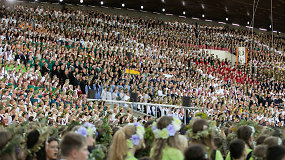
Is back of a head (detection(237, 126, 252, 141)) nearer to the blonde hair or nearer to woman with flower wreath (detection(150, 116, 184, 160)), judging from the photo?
woman with flower wreath (detection(150, 116, 184, 160))

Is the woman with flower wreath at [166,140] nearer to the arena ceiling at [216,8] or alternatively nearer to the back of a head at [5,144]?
the back of a head at [5,144]

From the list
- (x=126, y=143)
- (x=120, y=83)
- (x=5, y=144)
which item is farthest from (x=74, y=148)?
(x=120, y=83)

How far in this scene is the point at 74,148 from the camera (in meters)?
3.66

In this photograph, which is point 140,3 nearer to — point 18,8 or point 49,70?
point 18,8

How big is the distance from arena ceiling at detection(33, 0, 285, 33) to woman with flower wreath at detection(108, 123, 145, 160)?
3301cm

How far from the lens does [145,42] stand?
98.3 ft

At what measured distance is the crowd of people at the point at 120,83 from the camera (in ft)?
15.2

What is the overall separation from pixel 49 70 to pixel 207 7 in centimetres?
2608

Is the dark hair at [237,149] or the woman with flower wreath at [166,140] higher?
the woman with flower wreath at [166,140]

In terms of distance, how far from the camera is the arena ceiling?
37500 mm

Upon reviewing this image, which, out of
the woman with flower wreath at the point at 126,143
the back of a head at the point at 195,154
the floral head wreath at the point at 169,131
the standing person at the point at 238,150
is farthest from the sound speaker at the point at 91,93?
the back of a head at the point at 195,154

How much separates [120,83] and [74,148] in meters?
16.8

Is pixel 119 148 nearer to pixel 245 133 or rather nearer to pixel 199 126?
pixel 199 126

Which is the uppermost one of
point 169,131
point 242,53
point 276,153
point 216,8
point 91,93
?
point 216,8
